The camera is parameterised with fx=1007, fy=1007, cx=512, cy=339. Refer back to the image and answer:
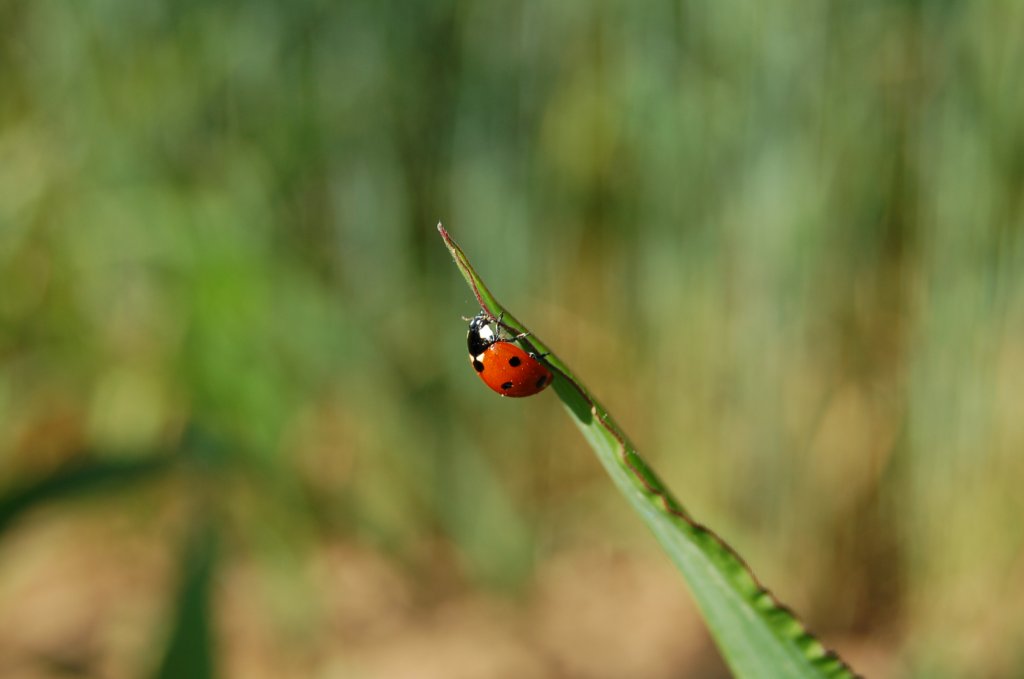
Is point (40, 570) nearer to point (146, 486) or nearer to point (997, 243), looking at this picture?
point (146, 486)

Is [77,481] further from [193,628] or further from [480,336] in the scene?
[480,336]

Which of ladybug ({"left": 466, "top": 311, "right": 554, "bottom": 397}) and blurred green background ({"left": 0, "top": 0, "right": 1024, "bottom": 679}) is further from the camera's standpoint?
blurred green background ({"left": 0, "top": 0, "right": 1024, "bottom": 679})

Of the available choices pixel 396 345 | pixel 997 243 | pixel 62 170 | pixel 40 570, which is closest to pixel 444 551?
pixel 396 345

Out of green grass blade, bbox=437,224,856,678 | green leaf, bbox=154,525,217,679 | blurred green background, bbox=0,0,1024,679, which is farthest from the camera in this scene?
blurred green background, bbox=0,0,1024,679

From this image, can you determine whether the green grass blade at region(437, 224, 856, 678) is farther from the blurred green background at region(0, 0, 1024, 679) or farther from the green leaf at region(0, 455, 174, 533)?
the blurred green background at region(0, 0, 1024, 679)

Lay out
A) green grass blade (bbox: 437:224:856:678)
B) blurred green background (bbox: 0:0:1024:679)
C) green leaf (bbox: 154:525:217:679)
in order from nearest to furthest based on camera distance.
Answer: green grass blade (bbox: 437:224:856:678) < green leaf (bbox: 154:525:217:679) < blurred green background (bbox: 0:0:1024:679)

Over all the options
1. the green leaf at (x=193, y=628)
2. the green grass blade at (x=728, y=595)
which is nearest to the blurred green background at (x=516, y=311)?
the green leaf at (x=193, y=628)

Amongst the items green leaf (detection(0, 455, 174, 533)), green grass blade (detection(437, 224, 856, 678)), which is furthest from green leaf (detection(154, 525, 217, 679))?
green grass blade (detection(437, 224, 856, 678))
